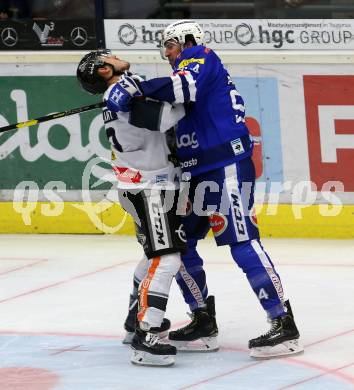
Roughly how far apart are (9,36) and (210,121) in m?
4.46

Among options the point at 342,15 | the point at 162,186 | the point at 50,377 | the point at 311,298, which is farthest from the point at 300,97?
the point at 50,377

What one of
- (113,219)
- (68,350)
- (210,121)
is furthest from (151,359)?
(113,219)

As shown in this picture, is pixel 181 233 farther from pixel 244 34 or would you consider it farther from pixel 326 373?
pixel 244 34

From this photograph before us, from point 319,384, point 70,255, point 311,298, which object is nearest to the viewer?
point 319,384

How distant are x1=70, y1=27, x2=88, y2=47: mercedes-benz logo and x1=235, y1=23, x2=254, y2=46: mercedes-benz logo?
1263 mm

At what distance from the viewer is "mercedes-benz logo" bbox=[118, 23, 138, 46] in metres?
10.2

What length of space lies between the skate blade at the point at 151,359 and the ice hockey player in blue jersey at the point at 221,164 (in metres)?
0.42

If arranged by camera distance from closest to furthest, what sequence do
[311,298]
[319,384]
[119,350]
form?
1. [319,384]
2. [119,350]
3. [311,298]

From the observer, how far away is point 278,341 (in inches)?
254

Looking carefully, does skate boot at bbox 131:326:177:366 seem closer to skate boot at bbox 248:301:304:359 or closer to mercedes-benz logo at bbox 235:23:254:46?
skate boot at bbox 248:301:304:359

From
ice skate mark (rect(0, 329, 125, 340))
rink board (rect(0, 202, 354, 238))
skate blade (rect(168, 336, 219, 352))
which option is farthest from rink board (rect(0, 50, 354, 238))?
skate blade (rect(168, 336, 219, 352))

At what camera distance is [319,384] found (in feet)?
19.4

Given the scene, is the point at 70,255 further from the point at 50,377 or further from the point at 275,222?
the point at 50,377

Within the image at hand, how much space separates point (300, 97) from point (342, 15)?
683 millimetres
